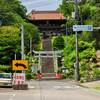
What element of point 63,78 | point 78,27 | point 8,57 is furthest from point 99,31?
point 78,27

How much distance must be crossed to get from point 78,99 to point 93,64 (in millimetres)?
43247

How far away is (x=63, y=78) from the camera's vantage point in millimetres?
71688

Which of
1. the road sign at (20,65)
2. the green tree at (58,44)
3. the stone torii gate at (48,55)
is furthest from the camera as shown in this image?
the green tree at (58,44)

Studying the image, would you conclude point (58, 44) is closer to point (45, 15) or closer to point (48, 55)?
point (48, 55)

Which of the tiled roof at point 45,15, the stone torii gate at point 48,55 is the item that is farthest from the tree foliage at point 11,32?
the tiled roof at point 45,15

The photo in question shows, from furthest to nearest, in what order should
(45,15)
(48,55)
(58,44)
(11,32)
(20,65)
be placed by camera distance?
(45,15)
(58,44)
(48,55)
(11,32)
(20,65)

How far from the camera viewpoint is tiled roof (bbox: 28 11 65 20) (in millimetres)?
128975

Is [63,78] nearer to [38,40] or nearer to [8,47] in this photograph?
[8,47]

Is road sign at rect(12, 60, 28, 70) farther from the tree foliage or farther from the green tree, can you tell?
the green tree

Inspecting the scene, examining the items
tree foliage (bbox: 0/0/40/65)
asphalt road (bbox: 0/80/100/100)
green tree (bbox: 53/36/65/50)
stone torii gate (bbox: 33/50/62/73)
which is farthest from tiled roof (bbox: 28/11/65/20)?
asphalt road (bbox: 0/80/100/100)

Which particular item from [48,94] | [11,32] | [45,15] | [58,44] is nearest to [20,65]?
[48,94]

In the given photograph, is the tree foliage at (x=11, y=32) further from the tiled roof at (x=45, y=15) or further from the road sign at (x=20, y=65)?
the road sign at (x=20, y=65)

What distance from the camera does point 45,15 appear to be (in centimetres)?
13700

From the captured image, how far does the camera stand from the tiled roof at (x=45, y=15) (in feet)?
423
